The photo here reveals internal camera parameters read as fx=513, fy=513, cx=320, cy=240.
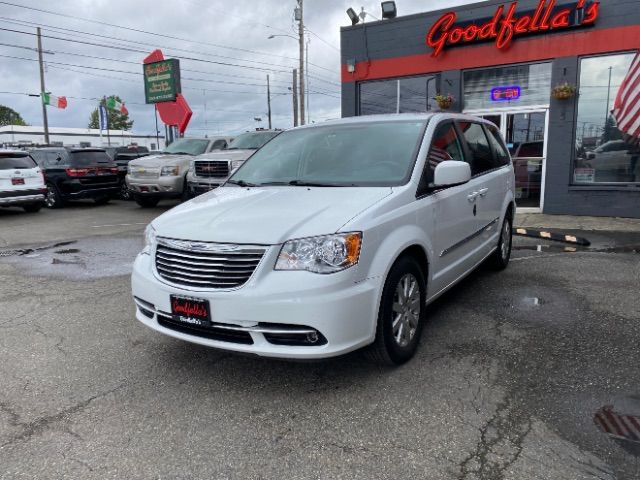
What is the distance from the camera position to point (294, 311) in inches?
117

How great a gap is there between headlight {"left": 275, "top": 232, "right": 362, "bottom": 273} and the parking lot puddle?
4316mm

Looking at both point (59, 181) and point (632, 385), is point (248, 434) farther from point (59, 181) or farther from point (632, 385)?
point (59, 181)

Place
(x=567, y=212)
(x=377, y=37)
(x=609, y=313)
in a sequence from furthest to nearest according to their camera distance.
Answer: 1. (x=377, y=37)
2. (x=567, y=212)
3. (x=609, y=313)

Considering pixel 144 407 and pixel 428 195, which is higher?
pixel 428 195

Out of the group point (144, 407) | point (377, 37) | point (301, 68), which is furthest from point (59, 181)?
point (301, 68)

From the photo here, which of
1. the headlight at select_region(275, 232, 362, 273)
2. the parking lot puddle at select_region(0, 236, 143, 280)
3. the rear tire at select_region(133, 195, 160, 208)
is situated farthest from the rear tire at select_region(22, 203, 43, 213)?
the headlight at select_region(275, 232, 362, 273)

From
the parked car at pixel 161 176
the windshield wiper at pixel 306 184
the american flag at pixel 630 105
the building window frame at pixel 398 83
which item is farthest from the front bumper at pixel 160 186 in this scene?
the american flag at pixel 630 105

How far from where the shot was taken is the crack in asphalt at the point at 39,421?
9.55ft

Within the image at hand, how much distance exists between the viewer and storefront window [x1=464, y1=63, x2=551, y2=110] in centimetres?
1097

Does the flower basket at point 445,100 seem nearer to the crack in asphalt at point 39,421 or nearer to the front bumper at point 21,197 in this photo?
the front bumper at point 21,197

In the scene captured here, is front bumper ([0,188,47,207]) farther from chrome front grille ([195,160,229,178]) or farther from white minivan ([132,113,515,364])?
white minivan ([132,113,515,364])

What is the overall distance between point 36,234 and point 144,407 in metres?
8.54

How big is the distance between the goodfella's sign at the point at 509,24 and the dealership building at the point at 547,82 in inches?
0.8

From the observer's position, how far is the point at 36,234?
10.3 m
